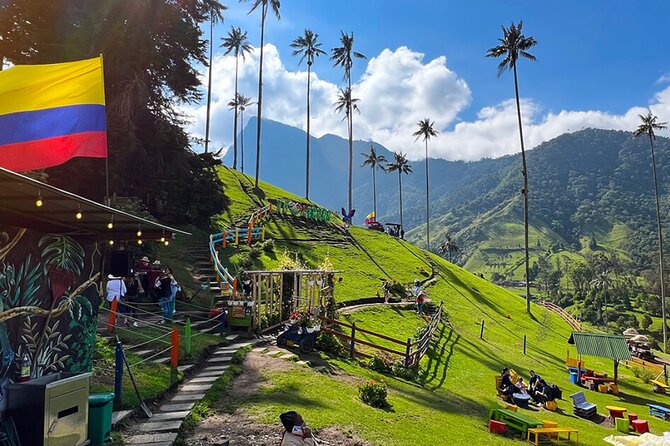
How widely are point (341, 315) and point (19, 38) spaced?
20.9 m

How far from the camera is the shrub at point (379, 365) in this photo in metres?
17.5

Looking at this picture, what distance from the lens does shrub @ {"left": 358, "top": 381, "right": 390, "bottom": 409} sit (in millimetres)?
12719

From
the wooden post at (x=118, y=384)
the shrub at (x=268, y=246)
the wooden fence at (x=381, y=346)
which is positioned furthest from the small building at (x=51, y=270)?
the shrub at (x=268, y=246)

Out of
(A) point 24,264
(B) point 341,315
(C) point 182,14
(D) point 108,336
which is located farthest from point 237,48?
(A) point 24,264

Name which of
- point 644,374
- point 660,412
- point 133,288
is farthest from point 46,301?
point 644,374

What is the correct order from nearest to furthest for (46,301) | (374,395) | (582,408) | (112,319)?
(46,301)
(374,395)
(112,319)
(582,408)

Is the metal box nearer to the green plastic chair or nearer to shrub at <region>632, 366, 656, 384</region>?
the green plastic chair

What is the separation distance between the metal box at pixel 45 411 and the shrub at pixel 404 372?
41.1 feet

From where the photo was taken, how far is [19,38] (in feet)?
73.1

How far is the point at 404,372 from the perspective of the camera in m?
18.0

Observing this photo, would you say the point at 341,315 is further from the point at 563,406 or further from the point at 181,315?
the point at 563,406

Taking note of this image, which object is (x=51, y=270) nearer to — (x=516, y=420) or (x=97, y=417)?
(x=97, y=417)

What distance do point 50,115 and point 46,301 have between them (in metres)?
3.50

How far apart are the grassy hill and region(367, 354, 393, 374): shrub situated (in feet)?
1.72
